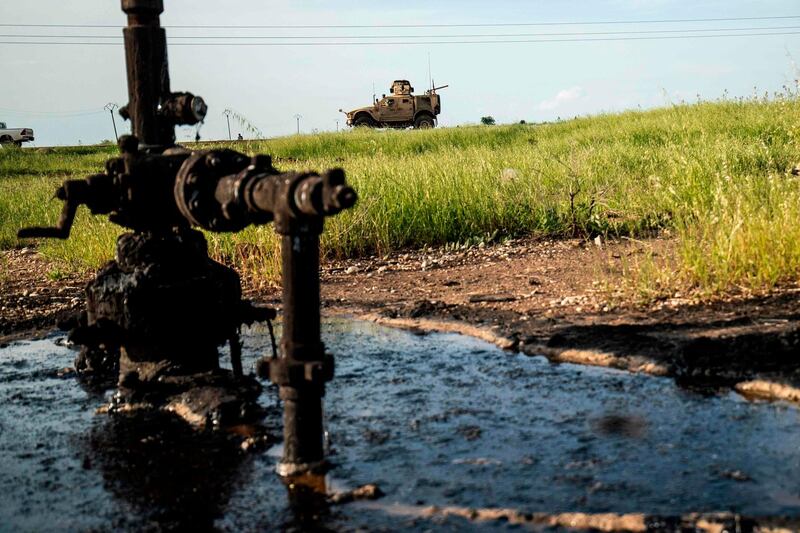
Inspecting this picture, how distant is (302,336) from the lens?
3053 mm

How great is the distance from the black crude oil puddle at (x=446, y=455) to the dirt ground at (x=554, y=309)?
0.25 metres

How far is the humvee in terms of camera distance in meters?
41.9

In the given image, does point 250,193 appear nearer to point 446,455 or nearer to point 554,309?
point 446,455

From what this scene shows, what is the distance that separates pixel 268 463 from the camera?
11.2 ft

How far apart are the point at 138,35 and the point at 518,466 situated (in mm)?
2716

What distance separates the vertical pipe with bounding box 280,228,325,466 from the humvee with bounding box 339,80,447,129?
39.2 m

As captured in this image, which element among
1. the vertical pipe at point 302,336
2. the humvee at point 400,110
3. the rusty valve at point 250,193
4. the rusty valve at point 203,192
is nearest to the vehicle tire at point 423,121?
the humvee at point 400,110

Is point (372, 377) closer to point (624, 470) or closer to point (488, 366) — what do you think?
point (488, 366)

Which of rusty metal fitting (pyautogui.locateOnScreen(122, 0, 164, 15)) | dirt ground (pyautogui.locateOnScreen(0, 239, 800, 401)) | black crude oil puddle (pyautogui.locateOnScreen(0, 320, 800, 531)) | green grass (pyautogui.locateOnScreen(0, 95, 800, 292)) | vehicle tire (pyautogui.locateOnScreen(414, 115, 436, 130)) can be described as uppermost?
vehicle tire (pyautogui.locateOnScreen(414, 115, 436, 130))

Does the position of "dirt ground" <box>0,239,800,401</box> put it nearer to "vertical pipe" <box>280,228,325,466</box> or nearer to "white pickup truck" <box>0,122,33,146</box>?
"vertical pipe" <box>280,228,325,466</box>

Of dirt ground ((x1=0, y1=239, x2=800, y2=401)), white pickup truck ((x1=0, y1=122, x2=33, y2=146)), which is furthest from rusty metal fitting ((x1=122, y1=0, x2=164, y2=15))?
white pickup truck ((x1=0, y1=122, x2=33, y2=146))

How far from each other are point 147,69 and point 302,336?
6.72 ft

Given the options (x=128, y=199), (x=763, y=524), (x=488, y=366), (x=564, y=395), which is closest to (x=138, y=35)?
(x=128, y=199)

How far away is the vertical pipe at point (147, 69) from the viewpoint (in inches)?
176
